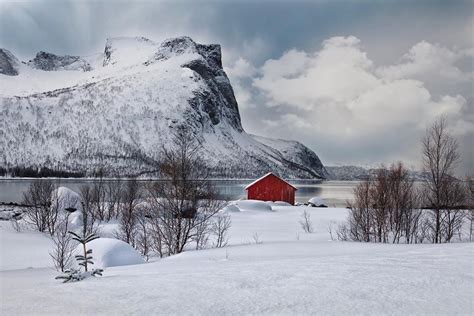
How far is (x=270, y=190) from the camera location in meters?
64.1

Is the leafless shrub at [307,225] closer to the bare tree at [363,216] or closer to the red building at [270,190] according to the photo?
the bare tree at [363,216]

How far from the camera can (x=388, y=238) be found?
30141 mm

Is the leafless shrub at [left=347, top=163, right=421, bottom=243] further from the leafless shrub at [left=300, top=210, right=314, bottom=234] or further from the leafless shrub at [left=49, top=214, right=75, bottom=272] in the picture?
the leafless shrub at [left=49, top=214, right=75, bottom=272]

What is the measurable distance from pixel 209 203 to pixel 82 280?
17888 mm

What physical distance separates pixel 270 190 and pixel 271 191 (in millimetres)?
246

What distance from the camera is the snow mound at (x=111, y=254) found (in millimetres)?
11336

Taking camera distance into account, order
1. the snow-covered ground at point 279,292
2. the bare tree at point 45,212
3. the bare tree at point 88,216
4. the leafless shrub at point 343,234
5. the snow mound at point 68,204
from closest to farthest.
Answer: the snow-covered ground at point 279,292 → the leafless shrub at point 343,234 → the bare tree at point 88,216 → the bare tree at point 45,212 → the snow mound at point 68,204

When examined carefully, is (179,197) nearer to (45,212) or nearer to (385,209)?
(385,209)

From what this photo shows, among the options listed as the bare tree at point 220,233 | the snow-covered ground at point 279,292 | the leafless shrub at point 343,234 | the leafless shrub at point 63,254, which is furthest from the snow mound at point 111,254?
the leafless shrub at point 343,234

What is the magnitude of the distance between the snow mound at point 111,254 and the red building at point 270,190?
52059 millimetres

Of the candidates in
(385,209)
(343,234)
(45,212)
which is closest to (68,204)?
(45,212)

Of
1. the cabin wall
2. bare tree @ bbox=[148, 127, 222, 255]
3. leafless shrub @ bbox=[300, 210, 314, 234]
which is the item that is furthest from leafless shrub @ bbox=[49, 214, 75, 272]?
the cabin wall

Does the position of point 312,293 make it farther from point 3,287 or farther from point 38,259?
point 38,259

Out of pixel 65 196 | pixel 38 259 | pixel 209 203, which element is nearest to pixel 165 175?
pixel 209 203
